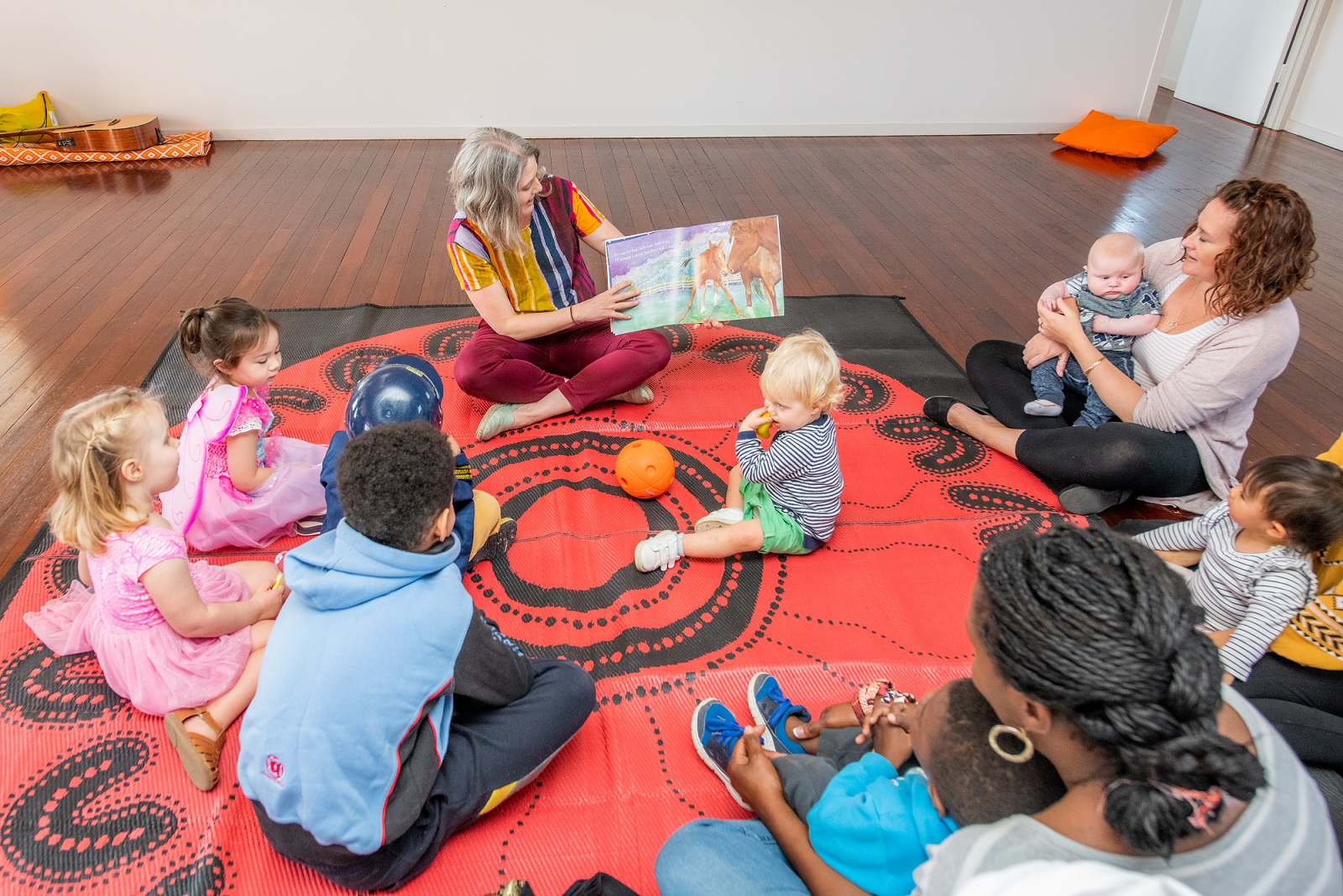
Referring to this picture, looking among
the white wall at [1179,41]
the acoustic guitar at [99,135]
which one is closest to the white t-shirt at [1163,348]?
the acoustic guitar at [99,135]

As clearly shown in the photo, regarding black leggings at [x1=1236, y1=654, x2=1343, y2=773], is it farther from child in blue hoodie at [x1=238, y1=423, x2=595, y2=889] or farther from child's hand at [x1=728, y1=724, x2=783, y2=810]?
child in blue hoodie at [x1=238, y1=423, x2=595, y2=889]

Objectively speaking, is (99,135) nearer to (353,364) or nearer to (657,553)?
(353,364)

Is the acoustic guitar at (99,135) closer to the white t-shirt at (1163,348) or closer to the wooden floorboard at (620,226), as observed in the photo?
the wooden floorboard at (620,226)

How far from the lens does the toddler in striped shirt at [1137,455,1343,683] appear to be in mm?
1870

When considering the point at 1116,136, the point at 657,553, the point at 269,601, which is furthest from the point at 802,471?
the point at 1116,136

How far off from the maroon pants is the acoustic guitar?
4.36 meters

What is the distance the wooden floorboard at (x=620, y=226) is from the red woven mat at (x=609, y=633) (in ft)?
2.69

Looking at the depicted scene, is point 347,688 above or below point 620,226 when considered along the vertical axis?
above

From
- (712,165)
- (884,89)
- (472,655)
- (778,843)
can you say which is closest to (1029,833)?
(778,843)

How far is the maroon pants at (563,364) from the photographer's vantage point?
115 inches

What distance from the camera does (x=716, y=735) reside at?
184 cm

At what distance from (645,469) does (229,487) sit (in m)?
1.26

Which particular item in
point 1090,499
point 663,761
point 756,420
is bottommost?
point 663,761

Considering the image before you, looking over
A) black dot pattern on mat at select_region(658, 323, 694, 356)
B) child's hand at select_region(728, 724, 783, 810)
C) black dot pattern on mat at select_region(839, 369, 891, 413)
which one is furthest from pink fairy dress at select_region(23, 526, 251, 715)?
black dot pattern on mat at select_region(839, 369, 891, 413)
